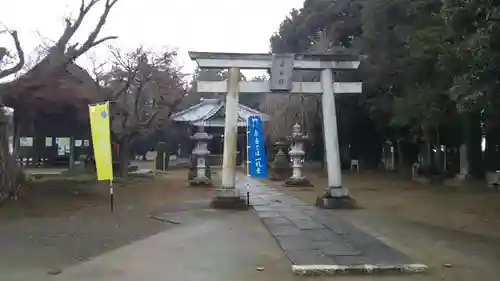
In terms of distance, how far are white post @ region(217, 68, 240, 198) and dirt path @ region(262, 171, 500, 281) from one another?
2.93m

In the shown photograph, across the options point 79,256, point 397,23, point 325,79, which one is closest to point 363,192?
point 325,79

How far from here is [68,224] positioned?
10109mm

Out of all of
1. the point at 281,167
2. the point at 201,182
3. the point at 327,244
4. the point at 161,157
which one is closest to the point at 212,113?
the point at 161,157

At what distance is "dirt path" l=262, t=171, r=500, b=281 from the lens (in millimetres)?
6590

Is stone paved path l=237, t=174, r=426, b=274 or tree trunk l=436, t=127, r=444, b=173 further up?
tree trunk l=436, t=127, r=444, b=173

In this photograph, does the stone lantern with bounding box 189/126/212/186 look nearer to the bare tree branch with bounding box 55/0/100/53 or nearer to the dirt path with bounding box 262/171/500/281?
the dirt path with bounding box 262/171/500/281

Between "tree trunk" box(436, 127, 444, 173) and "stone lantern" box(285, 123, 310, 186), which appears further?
"tree trunk" box(436, 127, 444, 173)

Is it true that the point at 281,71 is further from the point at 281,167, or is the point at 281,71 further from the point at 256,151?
the point at 281,167

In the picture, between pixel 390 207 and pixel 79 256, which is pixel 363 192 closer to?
pixel 390 207

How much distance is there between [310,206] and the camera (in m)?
13.5

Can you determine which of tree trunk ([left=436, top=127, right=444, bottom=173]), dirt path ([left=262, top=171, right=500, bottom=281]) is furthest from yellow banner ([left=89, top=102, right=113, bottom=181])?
tree trunk ([left=436, top=127, right=444, bottom=173])

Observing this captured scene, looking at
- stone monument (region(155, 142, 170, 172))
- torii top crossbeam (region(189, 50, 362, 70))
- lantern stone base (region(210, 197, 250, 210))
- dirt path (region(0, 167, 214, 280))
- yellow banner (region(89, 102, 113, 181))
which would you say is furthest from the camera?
stone monument (region(155, 142, 170, 172))

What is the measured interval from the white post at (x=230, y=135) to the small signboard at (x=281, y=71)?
94 centimetres

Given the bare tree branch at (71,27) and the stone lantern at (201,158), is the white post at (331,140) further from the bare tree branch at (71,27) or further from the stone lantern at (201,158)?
the stone lantern at (201,158)
